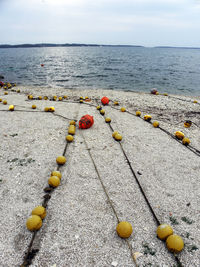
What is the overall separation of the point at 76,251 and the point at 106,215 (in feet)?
3.11

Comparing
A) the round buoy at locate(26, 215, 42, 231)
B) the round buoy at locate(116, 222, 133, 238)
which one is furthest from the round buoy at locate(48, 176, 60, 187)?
the round buoy at locate(116, 222, 133, 238)

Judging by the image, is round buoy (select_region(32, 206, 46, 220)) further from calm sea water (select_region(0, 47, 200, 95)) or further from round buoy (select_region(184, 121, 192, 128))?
calm sea water (select_region(0, 47, 200, 95))

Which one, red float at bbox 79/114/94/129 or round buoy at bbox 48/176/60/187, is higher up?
red float at bbox 79/114/94/129

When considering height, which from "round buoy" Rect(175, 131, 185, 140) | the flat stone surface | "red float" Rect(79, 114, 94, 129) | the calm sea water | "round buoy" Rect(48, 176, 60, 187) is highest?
the calm sea water

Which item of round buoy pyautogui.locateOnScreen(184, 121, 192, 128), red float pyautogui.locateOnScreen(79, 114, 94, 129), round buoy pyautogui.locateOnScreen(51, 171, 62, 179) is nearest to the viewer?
round buoy pyautogui.locateOnScreen(51, 171, 62, 179)

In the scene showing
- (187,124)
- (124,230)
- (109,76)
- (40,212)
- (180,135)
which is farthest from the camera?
(109,76)

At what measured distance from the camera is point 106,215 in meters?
3.70

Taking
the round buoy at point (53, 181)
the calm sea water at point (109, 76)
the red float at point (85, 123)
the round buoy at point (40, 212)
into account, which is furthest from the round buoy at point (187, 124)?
the calm sea water at point (109, 76)

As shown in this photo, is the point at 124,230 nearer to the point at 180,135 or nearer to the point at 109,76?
the point at 180,135

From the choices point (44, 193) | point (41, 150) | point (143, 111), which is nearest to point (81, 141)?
point (41, 150)

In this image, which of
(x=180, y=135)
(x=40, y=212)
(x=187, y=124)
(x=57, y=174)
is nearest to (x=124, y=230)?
(x=40, y=212)

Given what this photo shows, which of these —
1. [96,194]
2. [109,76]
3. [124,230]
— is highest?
[109,76]

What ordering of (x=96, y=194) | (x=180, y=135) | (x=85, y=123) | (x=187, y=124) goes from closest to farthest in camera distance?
(x=96, y=194), (x=180, y=135), (x=85, y=123), (x=187, y=124)

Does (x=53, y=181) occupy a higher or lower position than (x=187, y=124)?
lower
